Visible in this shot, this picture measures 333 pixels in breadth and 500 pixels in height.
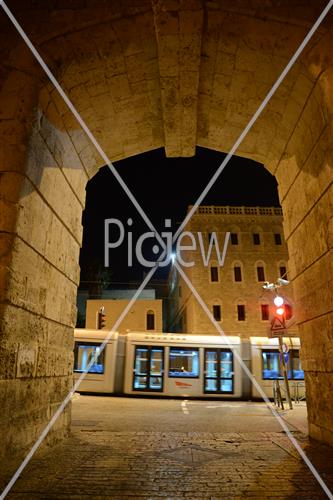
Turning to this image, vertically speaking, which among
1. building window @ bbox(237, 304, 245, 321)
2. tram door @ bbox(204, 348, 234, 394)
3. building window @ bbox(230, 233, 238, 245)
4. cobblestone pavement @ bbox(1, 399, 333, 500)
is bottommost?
cobblestone pavement @ bbox(1, 399, 333, 500)

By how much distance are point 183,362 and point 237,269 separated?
1616 cm

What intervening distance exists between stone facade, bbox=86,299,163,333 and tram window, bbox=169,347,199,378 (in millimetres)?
13755

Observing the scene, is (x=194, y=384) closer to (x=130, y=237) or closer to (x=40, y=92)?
(x=40, y=92)

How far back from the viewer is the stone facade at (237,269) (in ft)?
92.9

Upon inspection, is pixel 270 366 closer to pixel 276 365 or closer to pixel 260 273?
pixel 276 365

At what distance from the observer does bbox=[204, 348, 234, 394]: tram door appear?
1470cm

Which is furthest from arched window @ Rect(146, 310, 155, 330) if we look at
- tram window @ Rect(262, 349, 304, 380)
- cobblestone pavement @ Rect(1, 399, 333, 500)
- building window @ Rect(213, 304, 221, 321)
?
cobblestone pavement @ Rect(1, 399, 333, 500)

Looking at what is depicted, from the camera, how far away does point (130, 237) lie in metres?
29.0

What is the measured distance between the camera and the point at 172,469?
377cm

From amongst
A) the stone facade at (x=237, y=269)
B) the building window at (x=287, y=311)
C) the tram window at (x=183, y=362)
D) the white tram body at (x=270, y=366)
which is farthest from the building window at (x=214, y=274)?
the building window at (x=287, y=311)

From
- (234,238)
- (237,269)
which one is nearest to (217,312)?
(237,269)

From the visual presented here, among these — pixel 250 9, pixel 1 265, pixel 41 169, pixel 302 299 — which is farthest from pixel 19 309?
pixel 250 9

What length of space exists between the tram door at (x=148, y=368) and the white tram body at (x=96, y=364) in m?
0.96

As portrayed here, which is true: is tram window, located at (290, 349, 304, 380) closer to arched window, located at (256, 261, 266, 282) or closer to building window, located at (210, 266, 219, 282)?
building window, located at (210, 266, 219, 282)
